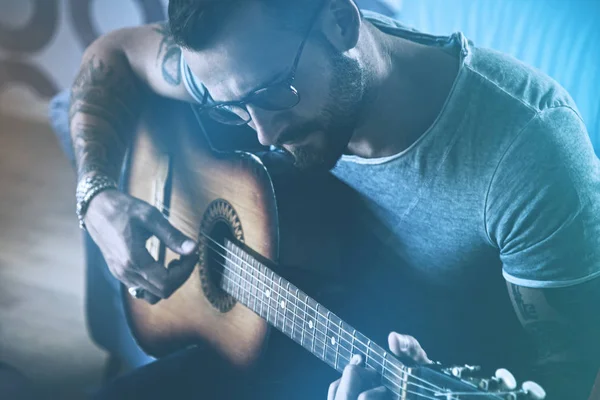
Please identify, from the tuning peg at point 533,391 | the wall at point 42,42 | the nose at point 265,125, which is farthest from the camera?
the wall at point 42,42

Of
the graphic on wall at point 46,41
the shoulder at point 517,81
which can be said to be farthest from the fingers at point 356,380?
the graphic on wall at point 46,41

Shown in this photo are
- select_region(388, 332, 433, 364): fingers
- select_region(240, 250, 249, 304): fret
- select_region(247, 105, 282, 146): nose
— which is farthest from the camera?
select_region(240, 250, 249, 304): fret

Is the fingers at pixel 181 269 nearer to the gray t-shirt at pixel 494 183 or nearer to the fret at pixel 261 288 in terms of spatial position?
the fret at pixel 261 288

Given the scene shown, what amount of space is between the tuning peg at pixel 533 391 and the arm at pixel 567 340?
0.13 feet

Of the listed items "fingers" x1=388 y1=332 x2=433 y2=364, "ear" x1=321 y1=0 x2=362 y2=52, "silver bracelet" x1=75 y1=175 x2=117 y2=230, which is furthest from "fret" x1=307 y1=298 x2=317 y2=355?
"silver bracelet" x1=75 y1=175 x2=117 y2=230

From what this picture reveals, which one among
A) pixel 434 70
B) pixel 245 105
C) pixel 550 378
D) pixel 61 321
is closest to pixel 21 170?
pixel 61 321

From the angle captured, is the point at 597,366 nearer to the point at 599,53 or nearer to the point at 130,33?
the point at 599,53

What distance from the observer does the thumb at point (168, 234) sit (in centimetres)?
90

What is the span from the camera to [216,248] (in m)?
0.90

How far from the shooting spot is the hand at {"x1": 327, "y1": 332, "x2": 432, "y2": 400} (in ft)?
2.11

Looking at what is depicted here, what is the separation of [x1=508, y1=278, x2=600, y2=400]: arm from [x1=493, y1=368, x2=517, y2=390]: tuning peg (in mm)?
53

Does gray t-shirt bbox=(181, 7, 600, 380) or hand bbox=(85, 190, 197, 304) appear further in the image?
hand bbox=(85, 190, 197, 304)

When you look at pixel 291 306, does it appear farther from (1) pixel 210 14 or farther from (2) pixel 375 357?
(1) pixel 210 14

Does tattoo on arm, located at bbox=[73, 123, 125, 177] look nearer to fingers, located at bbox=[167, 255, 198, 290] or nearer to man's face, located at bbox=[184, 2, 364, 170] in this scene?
fingers, located at bbox=[167, 255, 198, 290]
